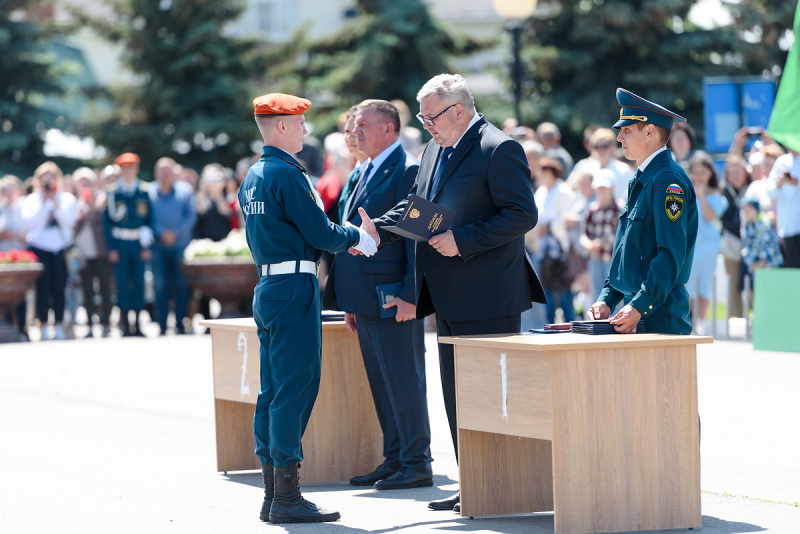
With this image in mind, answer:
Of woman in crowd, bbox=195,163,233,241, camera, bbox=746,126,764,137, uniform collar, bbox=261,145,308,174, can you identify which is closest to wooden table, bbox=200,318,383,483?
uniform collar, bbox=261,145,308,174

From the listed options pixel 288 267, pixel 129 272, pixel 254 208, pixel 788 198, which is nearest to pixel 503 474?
pixel 288 267

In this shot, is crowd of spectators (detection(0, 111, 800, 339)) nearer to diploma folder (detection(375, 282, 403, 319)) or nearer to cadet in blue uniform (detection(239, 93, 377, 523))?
diploma folder (detection(375, 282, 403, 319))

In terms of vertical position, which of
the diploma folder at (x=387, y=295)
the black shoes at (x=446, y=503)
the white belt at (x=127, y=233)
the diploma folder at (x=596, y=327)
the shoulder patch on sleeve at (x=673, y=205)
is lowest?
the black shoes at (x=446, y=503)

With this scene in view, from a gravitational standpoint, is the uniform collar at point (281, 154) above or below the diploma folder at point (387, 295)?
above

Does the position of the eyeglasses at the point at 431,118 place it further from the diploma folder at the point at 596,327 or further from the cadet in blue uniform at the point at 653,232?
the diploma folder at the point at 596,327

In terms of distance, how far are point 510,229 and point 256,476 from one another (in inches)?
95.1

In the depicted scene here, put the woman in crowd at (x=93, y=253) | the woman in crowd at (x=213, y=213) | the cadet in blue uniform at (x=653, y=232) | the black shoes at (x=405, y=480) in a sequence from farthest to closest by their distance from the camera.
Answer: the woman in crowd at (x=213, y=213), the woman in crowd at (x=93, y=253), the black shoes at (x=405, y=480), the cadet in blue uniform at (x=653, y=232)

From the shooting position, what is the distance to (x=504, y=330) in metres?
6.35

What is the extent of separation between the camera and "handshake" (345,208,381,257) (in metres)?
6.31

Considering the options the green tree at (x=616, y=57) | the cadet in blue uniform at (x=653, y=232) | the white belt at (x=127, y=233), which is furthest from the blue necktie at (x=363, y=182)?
the green tree at (x=616, y=57)

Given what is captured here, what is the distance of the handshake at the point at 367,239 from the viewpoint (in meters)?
6.31

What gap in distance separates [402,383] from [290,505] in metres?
1.20

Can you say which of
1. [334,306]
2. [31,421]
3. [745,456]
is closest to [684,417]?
[745,456]

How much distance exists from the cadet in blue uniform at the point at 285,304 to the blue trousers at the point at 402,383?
2.82 feet
